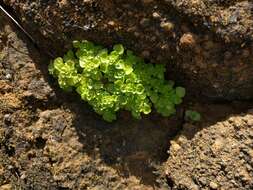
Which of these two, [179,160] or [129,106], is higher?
[129,106]

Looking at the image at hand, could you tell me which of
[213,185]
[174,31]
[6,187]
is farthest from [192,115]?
[6,187]

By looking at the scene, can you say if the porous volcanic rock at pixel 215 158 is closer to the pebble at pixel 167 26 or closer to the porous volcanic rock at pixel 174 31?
the porous volcanic rock at pixel 174 31

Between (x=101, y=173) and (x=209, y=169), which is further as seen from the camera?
(x=101, y=173)

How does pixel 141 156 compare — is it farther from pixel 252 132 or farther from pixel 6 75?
pixel 6 75

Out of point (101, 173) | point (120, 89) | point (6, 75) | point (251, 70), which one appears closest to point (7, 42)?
point (6, 75)

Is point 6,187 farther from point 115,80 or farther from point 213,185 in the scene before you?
point 213,185

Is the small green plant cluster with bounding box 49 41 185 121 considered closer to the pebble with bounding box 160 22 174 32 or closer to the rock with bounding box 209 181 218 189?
the pebble with bounding box 160 22 174 32
